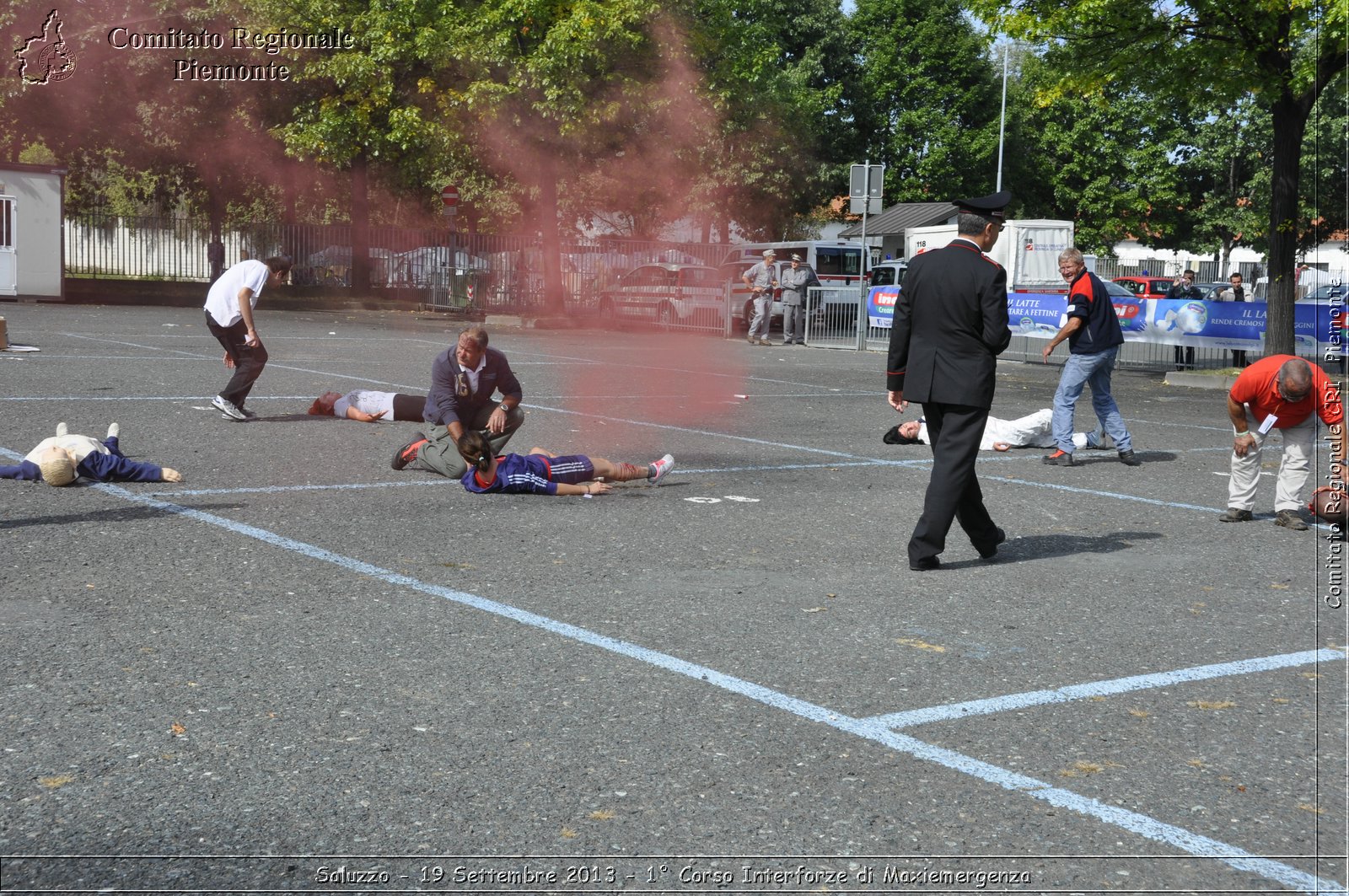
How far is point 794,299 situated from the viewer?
26.7 m

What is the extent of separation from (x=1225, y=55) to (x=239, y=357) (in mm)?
13114

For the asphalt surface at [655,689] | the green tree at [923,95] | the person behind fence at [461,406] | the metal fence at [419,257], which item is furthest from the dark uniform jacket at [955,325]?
the green tree at [923,95]

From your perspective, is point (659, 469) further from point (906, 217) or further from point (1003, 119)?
point (906, 217)

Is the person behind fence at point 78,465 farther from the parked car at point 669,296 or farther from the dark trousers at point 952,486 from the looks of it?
the parked car at point 669,296

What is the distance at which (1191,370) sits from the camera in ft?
66.3

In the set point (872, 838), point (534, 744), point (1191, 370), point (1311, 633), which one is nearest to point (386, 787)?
point (534, 744)

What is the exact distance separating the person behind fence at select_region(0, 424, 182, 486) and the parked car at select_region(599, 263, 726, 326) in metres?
21.6

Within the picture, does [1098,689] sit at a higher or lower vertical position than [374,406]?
lower

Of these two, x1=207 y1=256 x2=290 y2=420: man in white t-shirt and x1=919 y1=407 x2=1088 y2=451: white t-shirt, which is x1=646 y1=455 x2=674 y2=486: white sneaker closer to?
x1=919 y1=407 x2=1088 y2=451: white t-shirt

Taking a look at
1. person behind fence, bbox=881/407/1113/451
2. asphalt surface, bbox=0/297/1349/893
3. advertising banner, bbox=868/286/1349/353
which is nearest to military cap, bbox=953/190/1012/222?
asphalt surface, bbox=0/297/1349/893

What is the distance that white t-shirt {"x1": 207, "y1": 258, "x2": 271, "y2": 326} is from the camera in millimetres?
11203

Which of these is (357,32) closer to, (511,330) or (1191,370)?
(511,330)

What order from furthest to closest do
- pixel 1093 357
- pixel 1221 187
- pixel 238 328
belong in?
1. pixel 1221 187
2. pixel 238 328
3. pixel 1093 357

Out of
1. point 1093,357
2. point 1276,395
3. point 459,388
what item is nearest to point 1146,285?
point 1093,357
